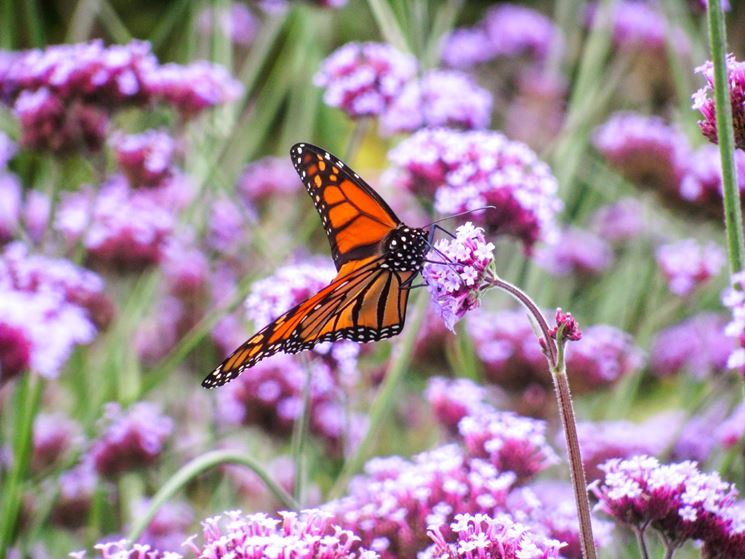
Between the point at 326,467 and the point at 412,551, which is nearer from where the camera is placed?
the point at 412,551

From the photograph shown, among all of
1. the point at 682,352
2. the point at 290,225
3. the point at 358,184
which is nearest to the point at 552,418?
the point at 682,352

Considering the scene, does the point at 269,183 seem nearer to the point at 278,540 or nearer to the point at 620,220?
the point at 620,220

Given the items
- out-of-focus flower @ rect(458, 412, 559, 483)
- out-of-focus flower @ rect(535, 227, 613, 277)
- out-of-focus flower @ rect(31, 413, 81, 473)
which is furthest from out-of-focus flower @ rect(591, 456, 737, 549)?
out-of-focus flower @ rect(535, 227, 613, 277)

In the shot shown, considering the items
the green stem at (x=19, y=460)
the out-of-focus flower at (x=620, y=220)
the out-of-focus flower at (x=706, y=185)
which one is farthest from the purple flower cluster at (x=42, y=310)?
the out-of-focus flower at (x=620, y=220)

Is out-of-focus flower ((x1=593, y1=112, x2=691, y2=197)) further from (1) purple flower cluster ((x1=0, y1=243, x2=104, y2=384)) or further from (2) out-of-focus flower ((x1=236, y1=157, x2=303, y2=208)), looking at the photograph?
(1) purple flower cluster ((x1=0, y1=243, x2=104, y2=384))

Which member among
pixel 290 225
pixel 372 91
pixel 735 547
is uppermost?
pixel 290 225

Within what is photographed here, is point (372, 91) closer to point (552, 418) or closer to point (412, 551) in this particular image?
point (552, 418)
